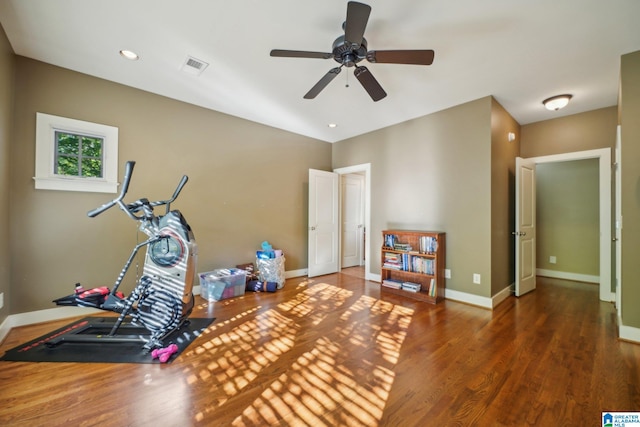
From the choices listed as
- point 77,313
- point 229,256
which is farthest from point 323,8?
point 77,313

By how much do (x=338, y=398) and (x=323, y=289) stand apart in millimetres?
2307

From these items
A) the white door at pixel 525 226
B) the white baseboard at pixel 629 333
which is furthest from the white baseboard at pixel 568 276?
the white baseboard at pixel 629 333

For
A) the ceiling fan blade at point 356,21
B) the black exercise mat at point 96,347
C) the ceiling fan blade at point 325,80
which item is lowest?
the black exercise mat at point 96,347

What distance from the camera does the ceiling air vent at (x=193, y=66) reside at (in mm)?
2557

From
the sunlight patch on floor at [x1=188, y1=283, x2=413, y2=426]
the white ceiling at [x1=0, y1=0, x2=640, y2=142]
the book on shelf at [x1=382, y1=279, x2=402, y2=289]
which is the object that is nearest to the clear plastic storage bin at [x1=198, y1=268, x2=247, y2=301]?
the sunlight patch on floor at [x1=188, y1=283, x2=413, y2=426]

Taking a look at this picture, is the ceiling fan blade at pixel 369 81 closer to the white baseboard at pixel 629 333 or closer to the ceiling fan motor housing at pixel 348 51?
the ceiling fan motor housing at pixel 348 51

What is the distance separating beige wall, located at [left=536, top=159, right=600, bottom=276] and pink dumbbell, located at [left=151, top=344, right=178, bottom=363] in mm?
6132

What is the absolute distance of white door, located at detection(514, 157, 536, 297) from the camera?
12.0ft

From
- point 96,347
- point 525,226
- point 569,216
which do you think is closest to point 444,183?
point 525,226

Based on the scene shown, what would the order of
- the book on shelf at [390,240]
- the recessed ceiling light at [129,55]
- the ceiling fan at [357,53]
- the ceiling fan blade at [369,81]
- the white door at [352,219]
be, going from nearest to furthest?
the ceiling fan at [357,53] < the ceiling fan blade at [369,81] < the recessed ceiling light at [129,55] < the book on shelf at [390,240] < the white door at [352,219]

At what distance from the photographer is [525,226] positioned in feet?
12.5

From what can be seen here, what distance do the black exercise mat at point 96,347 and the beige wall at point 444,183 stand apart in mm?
3101
